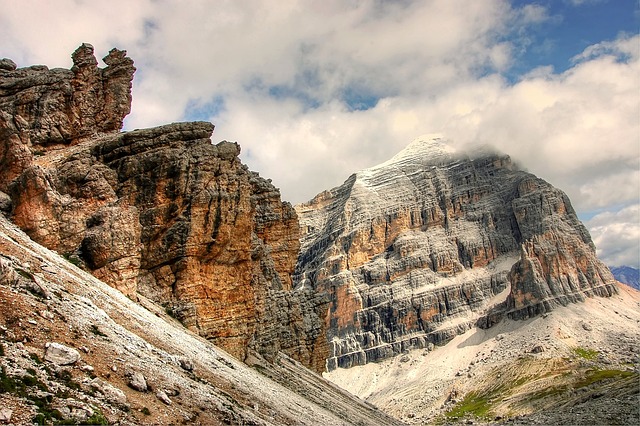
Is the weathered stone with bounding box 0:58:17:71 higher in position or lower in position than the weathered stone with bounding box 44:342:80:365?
higher

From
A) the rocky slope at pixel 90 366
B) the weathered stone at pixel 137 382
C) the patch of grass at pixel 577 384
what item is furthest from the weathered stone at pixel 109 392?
the patch of grass at pixel 577 384

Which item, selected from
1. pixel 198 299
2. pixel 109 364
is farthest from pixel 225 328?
pixel 109 364

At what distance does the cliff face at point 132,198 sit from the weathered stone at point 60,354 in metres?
25.0

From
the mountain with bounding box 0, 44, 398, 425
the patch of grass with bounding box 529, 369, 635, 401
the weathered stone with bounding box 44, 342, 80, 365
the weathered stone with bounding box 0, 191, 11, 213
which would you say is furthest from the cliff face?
the patch of grass with bounding box 529, 369, 635, 401

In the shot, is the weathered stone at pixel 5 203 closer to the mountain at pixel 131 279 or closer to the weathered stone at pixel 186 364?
the mountain at pixel 131 279

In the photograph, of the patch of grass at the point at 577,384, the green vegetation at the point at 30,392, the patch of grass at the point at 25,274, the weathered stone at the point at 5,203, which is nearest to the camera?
the green vegetation at the point at 30,392

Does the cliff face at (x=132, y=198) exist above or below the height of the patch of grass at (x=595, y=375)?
above

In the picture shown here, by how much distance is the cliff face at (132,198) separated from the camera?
4759 centimetres

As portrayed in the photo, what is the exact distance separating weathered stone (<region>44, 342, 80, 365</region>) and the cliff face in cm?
2495

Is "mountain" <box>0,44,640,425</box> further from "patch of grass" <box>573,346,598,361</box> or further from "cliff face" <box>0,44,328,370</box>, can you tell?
"patch of grass" <box>573,346,598,361</box>

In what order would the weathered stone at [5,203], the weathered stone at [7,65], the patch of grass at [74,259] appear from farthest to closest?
the weathered stone at [7,65] < the patch of grass at [74,259] < the weathered stone at [5,203]

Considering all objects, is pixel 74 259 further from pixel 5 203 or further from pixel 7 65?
pixel 7 65

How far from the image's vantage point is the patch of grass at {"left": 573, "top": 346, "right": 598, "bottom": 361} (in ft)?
597

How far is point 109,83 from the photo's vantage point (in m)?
74.8
